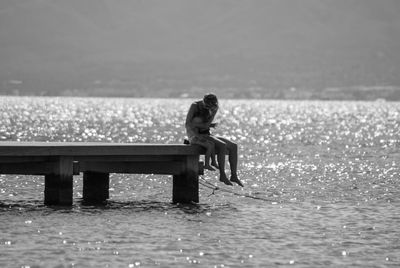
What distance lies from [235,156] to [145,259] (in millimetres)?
8269

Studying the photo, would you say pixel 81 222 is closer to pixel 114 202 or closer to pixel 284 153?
pixel 114 202

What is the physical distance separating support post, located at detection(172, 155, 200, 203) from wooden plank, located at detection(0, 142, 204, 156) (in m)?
0.45

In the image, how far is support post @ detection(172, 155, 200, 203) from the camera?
31766 mm

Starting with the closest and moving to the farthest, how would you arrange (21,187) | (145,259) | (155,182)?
(145,259), (21,187), (155,182)

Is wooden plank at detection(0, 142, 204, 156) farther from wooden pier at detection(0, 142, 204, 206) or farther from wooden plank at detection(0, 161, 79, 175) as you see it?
wooden plank at detection(0, 161, 79, 175)

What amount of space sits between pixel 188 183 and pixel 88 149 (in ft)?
11.4

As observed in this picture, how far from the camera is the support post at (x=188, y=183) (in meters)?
31.8

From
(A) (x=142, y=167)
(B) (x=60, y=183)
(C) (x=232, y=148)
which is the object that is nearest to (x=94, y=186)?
(A) (x=142, y=167)

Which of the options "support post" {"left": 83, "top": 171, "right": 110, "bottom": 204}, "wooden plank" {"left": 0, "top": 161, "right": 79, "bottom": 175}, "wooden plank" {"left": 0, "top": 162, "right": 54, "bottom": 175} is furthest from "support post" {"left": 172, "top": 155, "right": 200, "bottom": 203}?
"wooden plank" {"left": 0, "top": 162, "right": 54, "bottom": 175}

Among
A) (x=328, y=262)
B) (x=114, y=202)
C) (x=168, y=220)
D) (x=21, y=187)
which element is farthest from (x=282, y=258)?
(x=21, y=187)

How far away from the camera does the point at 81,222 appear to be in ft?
93.9

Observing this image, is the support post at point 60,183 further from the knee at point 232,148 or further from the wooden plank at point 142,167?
the knee at point 232,148

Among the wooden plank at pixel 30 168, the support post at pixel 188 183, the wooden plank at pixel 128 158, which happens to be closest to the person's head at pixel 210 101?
the support post at pixel 188 183

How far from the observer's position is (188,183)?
32188mm
